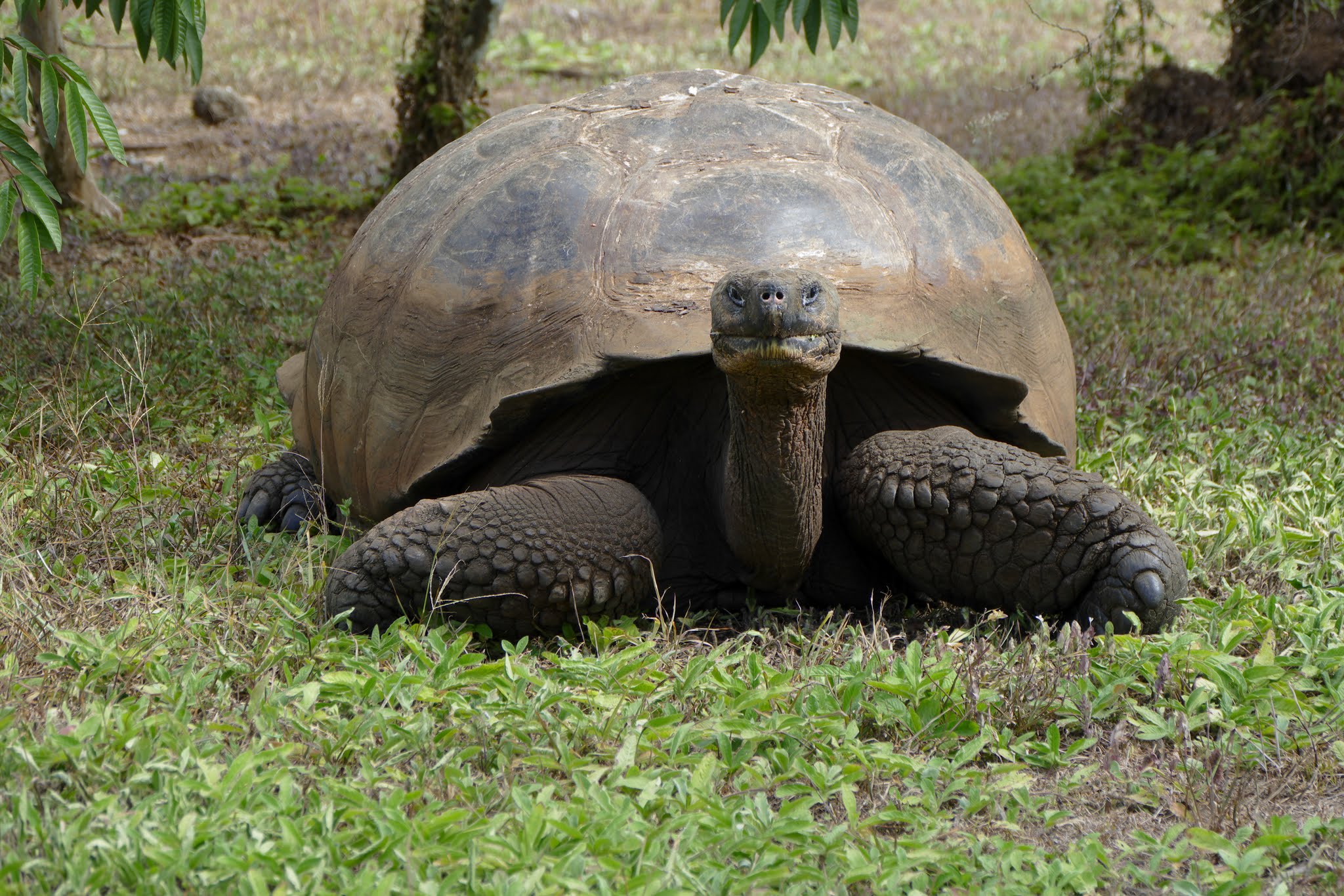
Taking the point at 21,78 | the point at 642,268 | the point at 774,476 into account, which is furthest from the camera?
the point at 21,78

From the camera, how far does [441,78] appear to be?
272 inches

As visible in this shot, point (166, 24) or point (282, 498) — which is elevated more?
point (166, 24)

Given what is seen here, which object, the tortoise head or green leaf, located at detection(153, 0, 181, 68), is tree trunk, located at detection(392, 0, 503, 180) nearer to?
green leaf, located at detection(153, 0, 181, 68)

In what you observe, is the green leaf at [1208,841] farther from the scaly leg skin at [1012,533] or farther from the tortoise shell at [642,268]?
the tortoise shell at [642,268]

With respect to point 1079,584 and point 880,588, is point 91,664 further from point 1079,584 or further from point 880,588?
point 1079,584

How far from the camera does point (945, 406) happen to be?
9.92ft

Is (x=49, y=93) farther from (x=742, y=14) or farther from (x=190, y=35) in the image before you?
(x=742, y=14)

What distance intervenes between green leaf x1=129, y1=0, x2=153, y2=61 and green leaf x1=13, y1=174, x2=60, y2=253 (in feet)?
0.80

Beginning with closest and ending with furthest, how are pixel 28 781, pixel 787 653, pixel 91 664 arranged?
pixel 28 781 → pixel 91 664 → pixel 787 653

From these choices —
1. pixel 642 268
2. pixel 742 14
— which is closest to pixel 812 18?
pixel 742 14

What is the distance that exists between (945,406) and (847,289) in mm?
443

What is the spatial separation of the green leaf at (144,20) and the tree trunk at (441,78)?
3.82m

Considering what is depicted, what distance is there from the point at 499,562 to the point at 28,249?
1426mm

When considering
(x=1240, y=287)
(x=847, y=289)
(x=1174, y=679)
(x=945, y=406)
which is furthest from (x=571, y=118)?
(x=1240, y=287)
